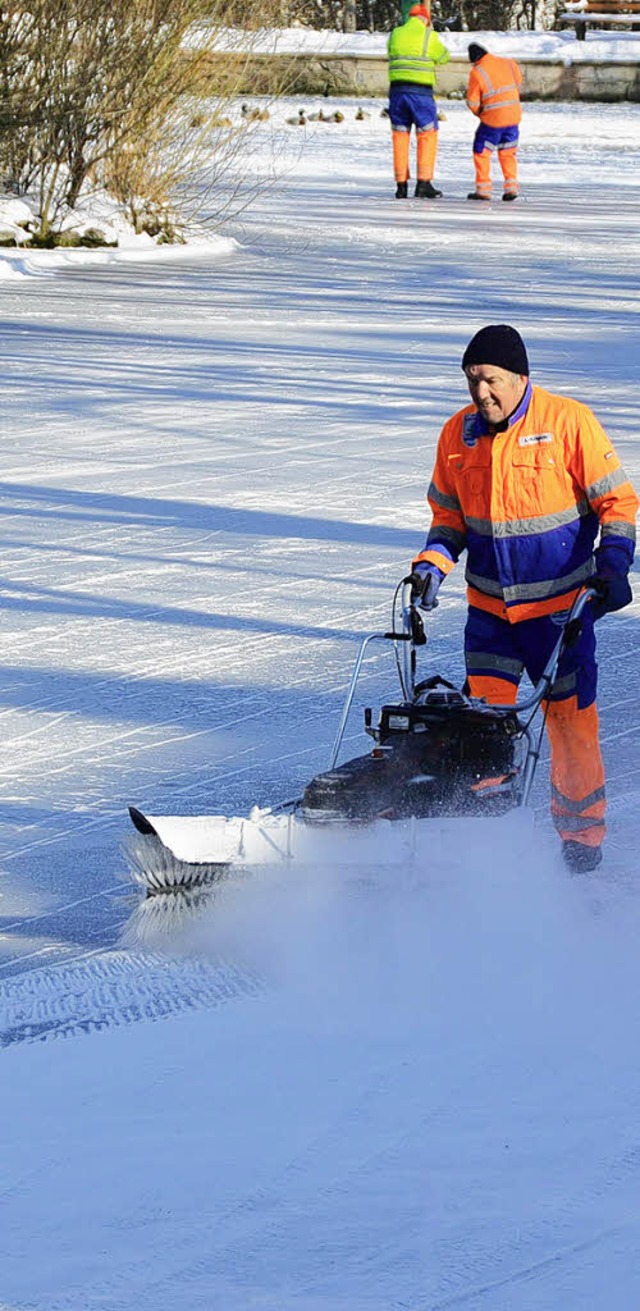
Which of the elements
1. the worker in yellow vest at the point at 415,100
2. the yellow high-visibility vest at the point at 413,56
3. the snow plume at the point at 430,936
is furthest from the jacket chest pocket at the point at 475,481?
the yellow high-visibility vest at the point at 413,56

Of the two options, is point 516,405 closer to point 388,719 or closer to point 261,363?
point 388,719

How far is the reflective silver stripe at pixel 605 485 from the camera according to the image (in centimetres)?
421

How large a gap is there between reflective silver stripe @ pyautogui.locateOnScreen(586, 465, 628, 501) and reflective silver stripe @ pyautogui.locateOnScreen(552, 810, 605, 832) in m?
0.77

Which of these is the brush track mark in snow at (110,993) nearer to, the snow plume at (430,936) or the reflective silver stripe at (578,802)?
the snow plume at (430,936)

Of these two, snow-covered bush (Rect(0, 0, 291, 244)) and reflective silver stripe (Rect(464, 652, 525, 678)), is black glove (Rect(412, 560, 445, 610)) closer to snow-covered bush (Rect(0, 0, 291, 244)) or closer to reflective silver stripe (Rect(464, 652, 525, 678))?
reflective silver stripe (Rect(464, 652, 525, 678))

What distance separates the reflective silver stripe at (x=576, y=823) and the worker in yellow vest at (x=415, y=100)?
16656mm

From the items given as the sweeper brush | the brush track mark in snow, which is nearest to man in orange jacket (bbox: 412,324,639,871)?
the sweeper brush

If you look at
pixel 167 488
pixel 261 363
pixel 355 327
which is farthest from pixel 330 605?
pixel 355 327

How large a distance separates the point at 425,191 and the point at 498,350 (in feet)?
55.7

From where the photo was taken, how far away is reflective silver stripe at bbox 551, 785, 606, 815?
4.48m

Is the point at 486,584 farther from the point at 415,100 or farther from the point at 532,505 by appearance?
the point at 415,100

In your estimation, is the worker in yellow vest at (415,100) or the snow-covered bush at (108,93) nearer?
the snow-covered bush at (108,93)

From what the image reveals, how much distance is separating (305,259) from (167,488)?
785 cm

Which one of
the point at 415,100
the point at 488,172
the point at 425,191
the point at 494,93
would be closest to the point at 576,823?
the point at 488,172
